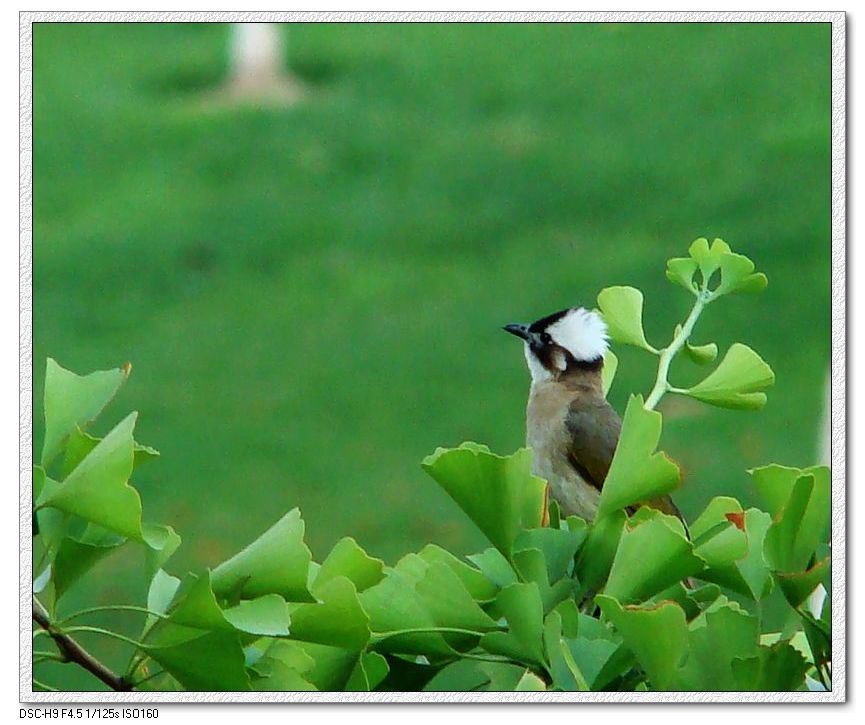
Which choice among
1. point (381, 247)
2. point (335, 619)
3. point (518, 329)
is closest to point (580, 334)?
point (518, 329)

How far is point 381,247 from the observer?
372cm

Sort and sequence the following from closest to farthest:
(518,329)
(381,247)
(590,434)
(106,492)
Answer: (106,492) < (518,329) < (590,434) < (381,247)

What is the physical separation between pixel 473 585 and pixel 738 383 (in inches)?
10.1

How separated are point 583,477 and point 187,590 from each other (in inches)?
42.2

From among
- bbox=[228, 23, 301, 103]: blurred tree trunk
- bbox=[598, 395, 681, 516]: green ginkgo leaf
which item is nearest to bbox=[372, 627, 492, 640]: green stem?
bbox=[598, 395, 681, 516]: green ginkgo leaf

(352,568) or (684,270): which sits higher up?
(684,270)

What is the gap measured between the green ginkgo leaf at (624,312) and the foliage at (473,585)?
0.16m

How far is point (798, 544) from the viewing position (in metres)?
0.76

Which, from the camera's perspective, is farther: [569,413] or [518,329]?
[569,413]

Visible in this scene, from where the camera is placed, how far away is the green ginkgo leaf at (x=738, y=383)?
885mm

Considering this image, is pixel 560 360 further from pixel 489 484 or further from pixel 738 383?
pixel 489 484

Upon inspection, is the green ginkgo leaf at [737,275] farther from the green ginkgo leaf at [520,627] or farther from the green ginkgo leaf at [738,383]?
the green ginkgo leaf at [520,627]

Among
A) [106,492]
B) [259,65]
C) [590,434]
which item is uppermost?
[259,65]

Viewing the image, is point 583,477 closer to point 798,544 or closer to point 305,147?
point 798,544
